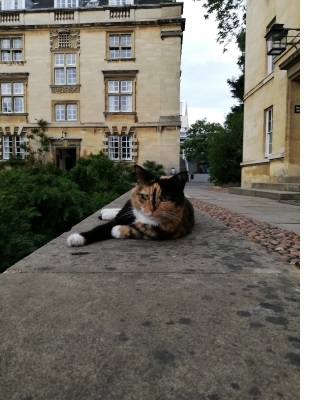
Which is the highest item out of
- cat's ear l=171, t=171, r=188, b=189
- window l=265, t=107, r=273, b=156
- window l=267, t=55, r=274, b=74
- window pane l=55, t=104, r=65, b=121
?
window pane l=55, t=104, r=65, b=121

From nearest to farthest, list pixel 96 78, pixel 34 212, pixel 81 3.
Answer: pixel 34 212 → pixel 96 78 → pixel 81 3

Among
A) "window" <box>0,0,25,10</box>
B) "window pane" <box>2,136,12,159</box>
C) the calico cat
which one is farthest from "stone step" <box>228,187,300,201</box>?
"window" <box>0,0,25,10</box>

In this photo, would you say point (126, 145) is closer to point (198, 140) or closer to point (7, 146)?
point (7, 146)

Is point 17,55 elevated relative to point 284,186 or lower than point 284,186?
elevated

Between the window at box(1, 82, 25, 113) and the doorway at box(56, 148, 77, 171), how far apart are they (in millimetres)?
4057

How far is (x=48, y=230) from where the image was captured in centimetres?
423

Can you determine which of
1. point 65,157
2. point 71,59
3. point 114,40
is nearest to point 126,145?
point 65,157

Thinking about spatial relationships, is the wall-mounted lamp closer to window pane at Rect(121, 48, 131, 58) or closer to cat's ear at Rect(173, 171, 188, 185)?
cat's ear at Rect(173, 171, 188, 185)

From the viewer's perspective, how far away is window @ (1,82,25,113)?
880 inches

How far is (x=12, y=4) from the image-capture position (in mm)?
22781

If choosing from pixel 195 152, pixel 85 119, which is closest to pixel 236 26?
pixel 85 119

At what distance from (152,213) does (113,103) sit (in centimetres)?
2093

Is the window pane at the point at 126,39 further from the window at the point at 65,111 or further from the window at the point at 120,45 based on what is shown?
the window at the point at 65,111

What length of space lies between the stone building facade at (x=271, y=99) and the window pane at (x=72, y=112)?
43.1 feet
